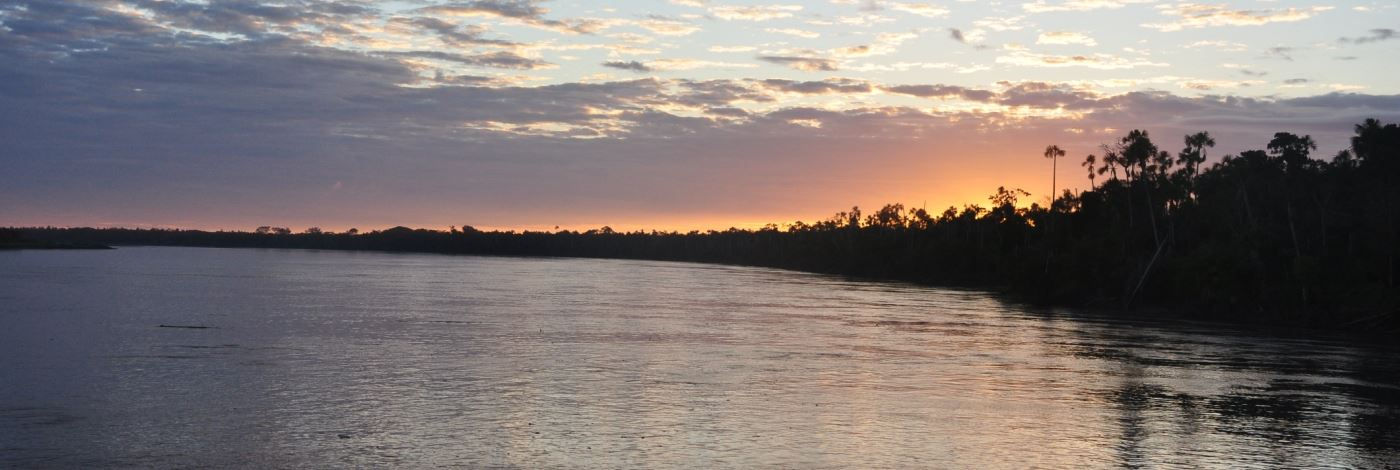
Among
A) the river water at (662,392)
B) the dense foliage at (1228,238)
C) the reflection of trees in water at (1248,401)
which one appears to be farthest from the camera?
the dense foliage at (1228,238)

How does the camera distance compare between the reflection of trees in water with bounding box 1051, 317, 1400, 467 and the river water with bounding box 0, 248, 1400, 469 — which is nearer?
the river water with bounding box 0, 248, 1400, 469

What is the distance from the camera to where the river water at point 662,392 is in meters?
23.0

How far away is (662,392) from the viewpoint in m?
30.9

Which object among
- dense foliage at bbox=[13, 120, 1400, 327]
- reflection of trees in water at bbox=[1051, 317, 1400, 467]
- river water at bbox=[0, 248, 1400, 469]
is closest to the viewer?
river water at bbox=[0, 248, 1400, 469]

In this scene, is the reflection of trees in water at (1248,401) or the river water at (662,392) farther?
the reflection of trees in water at (1248,401)

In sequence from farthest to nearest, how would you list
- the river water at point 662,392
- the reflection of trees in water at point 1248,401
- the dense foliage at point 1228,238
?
the dense foliage at point 1228,238 < the reflection of trees in water at point 1248,401 < the river water at point 662,392

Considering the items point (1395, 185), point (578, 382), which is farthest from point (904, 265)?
point (578, 382)

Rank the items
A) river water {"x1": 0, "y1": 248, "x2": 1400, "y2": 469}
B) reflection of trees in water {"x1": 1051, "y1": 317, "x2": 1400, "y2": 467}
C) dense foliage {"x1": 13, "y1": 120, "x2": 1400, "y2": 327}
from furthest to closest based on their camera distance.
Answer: dense foliage {"x1": 13, "y1": 120, "x2": 1400, "y2": 327}, reflection of trees in water {"x1": 1051, "y1": 317, "x2": 1400, "y2": 467}, river water {"x1": 0, "y1": 248, "x2": 1400, "y2": 469}

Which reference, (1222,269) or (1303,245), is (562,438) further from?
(1303,245)

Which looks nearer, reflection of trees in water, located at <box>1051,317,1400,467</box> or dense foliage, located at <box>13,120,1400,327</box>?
reflection of trees in water, located at <box>1051,317,1400,467</box>

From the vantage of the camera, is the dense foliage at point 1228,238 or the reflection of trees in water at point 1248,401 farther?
the dense foliage at point 1228,238

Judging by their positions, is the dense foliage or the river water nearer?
the river water

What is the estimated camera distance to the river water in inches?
907

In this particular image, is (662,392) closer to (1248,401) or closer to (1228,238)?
(1248,401)
